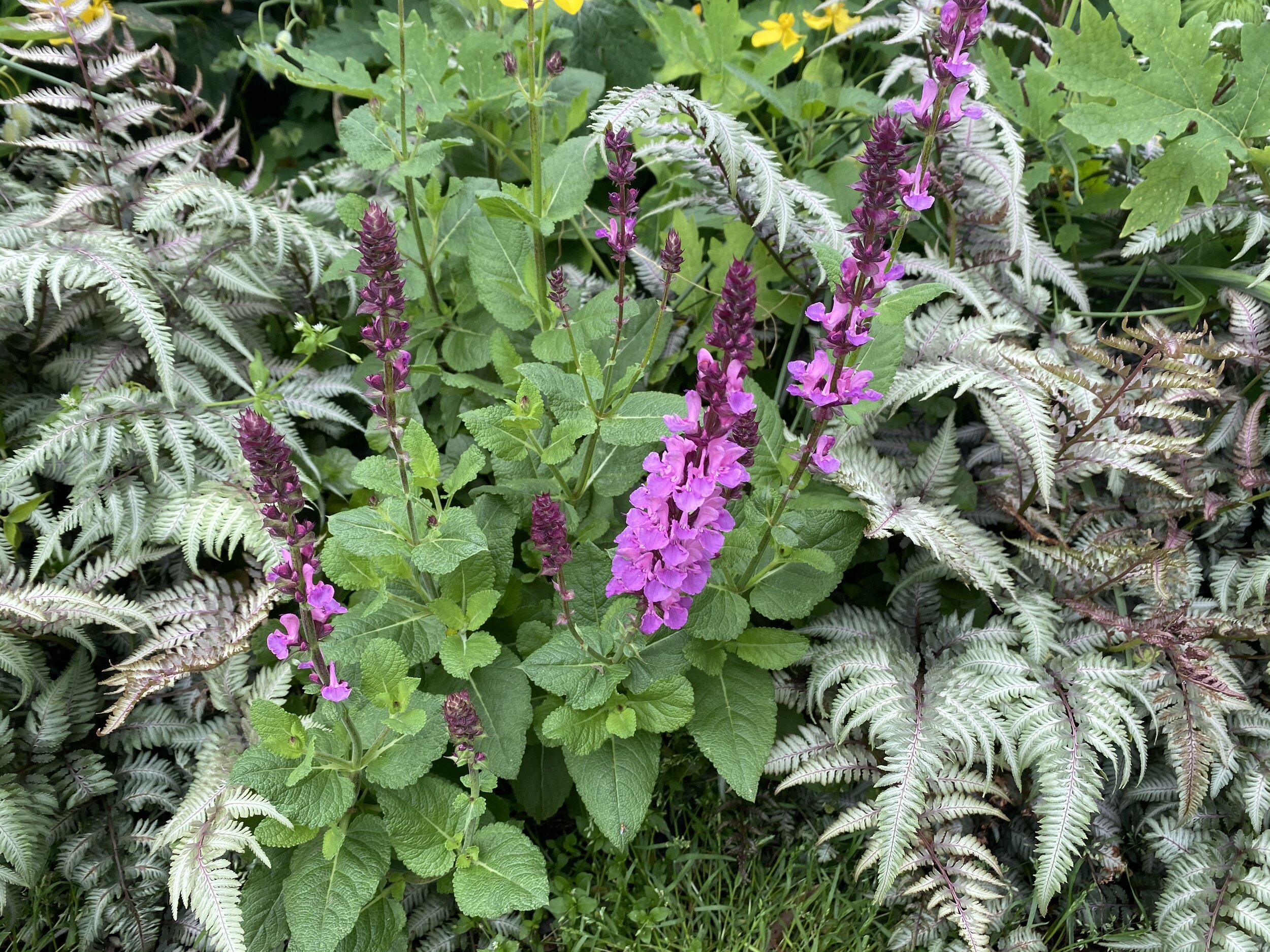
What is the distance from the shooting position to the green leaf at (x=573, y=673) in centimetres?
177

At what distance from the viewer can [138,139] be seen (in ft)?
11.1

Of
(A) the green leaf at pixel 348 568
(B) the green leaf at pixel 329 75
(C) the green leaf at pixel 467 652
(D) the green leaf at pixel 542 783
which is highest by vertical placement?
(B) the green leaf at pixel 329 75

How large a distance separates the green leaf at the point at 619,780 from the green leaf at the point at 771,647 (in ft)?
0.63

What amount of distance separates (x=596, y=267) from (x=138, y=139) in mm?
2008

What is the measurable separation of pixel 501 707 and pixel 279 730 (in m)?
0.49

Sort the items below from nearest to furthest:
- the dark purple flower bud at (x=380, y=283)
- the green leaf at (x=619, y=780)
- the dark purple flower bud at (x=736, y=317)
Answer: the dark purple flower bud at (x=736, y=317)
the dark purple flower bud at (x=380, y=283)
the green leaf at (x=619, y=780)

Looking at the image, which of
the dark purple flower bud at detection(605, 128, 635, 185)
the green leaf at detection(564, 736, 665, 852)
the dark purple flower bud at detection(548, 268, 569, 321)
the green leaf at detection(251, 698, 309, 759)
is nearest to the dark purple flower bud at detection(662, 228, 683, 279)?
the dark purple flower bud at detection(605, 128, 635, 185)

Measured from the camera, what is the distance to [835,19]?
281 cm

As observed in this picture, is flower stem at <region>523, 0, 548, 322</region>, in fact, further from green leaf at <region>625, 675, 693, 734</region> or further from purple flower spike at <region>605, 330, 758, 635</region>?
green leaf at <region>625, 675, 693, 734</region>

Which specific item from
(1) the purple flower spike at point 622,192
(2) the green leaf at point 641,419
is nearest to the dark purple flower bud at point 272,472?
(2) the green leaf at point 641,419

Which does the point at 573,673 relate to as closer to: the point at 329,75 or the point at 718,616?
the point at 718,616

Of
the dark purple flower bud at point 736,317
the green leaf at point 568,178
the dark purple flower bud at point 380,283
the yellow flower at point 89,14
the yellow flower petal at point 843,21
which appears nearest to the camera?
the dark purple flower bud at point 736,317

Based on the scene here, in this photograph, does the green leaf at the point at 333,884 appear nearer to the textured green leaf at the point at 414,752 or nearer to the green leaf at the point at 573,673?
the textured green leaf at the point at 414,752

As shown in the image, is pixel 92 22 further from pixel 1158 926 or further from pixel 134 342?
pixel 1158 926
